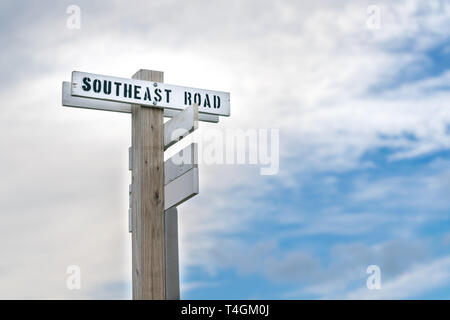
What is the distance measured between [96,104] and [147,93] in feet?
1.18

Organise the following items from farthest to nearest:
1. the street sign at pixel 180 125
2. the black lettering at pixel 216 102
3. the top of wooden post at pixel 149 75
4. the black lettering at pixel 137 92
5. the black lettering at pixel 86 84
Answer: the black lettering at pixel 216 102 → the top of wooden post at pixel 149 75 → the black lettering at pixel 137 92 → the black lettering at pixel 86 84 → the street sign at pixel 180 125

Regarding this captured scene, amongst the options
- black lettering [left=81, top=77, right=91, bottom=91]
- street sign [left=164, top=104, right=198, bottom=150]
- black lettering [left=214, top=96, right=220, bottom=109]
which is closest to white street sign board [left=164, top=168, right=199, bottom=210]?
street sign [left=164, top=104, right=198, bottom=150]

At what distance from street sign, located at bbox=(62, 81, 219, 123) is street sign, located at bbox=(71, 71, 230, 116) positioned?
7cm

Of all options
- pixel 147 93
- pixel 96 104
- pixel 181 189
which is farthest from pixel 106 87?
pixel 181 189

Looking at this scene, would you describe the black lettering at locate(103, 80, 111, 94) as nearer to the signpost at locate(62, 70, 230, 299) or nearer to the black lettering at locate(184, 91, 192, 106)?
the signpost at locate(62, 70, 230, 299)

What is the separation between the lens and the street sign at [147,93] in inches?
184

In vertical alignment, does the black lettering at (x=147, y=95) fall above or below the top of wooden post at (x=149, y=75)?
below

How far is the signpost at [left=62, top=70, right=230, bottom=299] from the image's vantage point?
4535 mm

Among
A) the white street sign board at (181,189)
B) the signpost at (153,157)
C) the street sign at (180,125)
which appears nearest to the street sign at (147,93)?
the signpost at (153,157)

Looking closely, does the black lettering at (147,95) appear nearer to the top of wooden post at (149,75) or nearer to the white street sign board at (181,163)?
the top of wooden post at (149,75)
